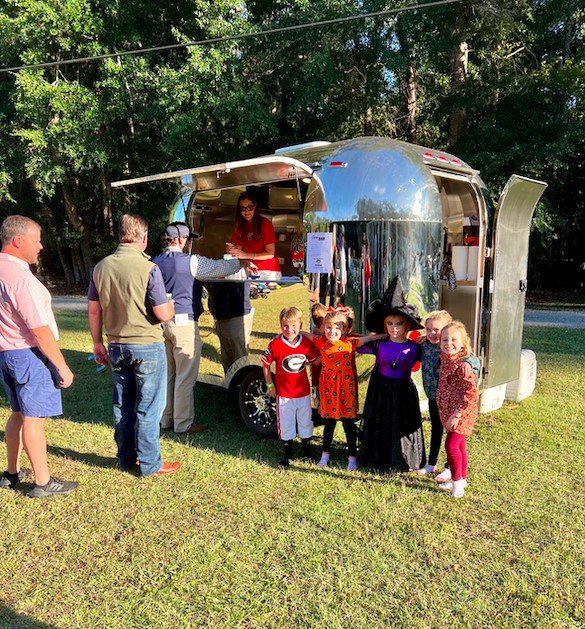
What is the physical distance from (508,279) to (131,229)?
384 cm

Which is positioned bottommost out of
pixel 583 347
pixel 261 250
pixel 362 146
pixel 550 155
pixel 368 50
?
pixel 583 347

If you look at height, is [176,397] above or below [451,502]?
above

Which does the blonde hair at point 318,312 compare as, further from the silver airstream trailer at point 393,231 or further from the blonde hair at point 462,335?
the blonde hair at point 462,335

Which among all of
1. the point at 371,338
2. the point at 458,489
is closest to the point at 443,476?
the point at 458,489

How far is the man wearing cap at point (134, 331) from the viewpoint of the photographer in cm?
420

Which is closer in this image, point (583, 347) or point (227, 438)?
point (227, 438)

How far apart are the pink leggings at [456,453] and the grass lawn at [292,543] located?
20 cm

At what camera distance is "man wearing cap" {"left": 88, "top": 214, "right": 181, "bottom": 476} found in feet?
13.8

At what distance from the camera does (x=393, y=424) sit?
443cm

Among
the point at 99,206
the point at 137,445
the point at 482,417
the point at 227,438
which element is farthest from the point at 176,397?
the point at 99,206

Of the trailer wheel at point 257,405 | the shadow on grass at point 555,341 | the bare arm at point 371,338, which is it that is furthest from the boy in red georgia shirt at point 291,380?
the shadow on grass at point 555,341

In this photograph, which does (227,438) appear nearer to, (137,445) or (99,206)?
(137,445)

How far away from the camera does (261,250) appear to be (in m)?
6.48

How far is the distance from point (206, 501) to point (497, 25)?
1588cm
